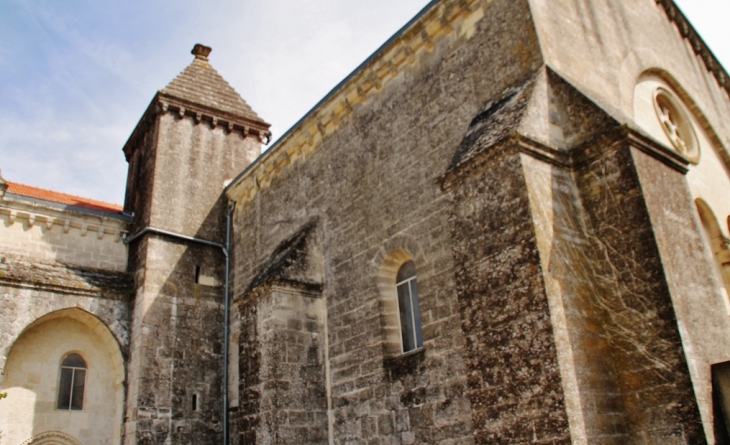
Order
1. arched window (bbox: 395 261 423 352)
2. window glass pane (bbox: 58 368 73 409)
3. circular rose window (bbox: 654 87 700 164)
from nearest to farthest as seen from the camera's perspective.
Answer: arched window (bbox: 395 261 423 352)
circular rose window (bbox: 654 87 700 164)
window glass pane (bbox: 58 368 73 409)

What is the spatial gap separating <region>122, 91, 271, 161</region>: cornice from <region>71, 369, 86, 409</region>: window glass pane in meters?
5.59

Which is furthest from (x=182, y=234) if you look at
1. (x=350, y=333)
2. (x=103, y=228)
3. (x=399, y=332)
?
(x=399, y=332)

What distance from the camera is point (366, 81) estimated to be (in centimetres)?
939

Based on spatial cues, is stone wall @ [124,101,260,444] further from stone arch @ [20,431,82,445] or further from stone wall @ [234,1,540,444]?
stone wall @ [234,1,540,444]

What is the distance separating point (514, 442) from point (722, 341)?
2.34 meters

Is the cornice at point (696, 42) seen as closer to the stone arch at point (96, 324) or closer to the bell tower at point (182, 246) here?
the bell tower at point (182, 246)

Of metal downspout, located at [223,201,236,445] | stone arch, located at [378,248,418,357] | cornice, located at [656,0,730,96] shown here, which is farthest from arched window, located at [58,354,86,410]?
cornice, located at [656,0,730,96]

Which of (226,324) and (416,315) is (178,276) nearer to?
(226,324)

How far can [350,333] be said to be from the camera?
874 cm

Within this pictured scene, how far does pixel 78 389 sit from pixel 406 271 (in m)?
6.69

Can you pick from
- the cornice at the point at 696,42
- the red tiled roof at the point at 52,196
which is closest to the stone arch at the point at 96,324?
the red tiled roof at the point at 52,196

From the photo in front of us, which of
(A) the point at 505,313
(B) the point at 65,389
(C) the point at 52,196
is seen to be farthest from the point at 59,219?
(A) the point at 505,313

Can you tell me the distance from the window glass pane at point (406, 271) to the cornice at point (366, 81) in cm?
279

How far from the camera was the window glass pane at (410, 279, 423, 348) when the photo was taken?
7.85 meters
